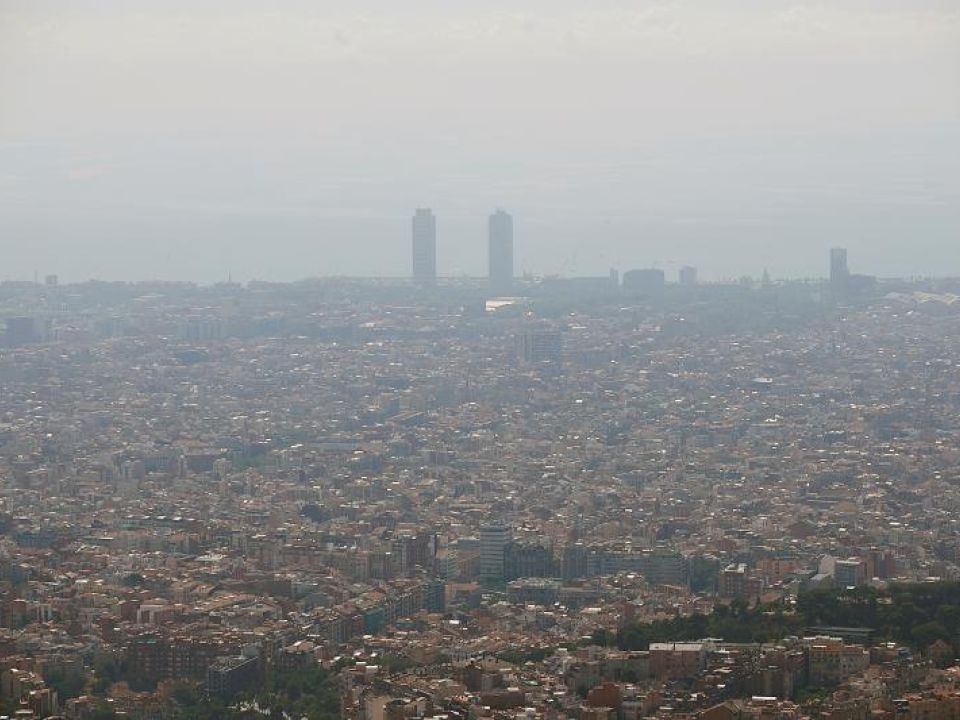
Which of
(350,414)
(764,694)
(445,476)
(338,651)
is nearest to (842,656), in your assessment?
(764,694)

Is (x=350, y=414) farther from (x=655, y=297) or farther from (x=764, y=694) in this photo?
(x=764, y=694)

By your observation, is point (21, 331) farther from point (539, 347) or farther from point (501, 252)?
point (501, 252)

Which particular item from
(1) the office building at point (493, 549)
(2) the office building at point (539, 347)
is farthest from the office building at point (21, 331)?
(1) the office building at point (493, 549)

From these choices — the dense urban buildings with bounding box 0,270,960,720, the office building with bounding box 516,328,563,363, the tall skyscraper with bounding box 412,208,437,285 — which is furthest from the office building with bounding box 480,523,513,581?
the tall skyscraper with bounding box 412,208,437,285

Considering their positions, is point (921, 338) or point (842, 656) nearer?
point (842, 656)

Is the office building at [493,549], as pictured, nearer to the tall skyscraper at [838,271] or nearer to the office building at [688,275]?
the tall skyscraper at [838,271]

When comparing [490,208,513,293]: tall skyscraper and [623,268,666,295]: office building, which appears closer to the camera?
[623,268,666,295]: office building

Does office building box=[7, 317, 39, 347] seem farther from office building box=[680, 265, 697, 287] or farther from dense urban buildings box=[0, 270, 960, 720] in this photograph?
office building box=[680, 265, 697, 287]
